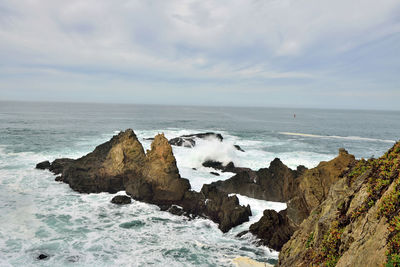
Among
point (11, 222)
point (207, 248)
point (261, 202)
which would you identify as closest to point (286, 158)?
point (261, 202)

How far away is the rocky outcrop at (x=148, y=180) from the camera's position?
2180 cm

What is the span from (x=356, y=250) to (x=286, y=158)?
39278mm

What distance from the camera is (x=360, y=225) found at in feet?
24.1

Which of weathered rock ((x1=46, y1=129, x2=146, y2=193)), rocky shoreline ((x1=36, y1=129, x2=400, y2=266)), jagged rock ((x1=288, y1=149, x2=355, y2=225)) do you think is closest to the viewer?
rocky shoreline ((x1=36, y1=129, x2=400, y2=266))

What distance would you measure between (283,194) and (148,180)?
14.7 meters

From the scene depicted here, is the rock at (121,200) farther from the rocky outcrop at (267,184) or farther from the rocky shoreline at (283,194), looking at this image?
the rocky outcrop at (267,184)

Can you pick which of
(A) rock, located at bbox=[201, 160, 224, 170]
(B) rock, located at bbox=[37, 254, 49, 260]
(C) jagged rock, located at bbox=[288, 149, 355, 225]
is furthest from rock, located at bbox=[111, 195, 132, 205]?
(C) jagged rock, located at bbox=[288, 149, 355, 225]

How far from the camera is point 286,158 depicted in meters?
44.3

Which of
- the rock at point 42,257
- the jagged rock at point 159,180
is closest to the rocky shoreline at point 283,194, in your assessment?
the jagged rock at point 159,180

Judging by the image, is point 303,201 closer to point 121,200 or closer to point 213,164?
point 121,200

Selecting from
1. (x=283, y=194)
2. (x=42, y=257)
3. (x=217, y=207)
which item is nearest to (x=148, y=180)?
(x=217, y=207)

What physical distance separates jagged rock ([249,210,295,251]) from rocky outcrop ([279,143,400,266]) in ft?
24.8

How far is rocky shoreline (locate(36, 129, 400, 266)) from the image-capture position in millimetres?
7422

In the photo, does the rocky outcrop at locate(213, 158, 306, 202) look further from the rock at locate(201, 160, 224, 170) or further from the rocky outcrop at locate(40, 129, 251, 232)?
the rock at locate(201, 160, 224, 170)
